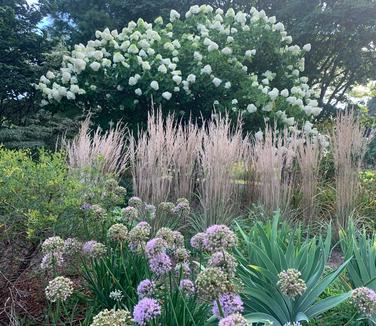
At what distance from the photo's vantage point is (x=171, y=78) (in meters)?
6.92

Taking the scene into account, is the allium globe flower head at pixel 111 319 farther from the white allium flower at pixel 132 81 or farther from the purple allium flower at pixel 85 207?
the white allium flower at pixel 132 81

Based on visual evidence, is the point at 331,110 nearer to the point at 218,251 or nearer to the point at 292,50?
the point at 292,50

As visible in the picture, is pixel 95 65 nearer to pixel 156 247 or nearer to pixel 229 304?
pixel 156 247

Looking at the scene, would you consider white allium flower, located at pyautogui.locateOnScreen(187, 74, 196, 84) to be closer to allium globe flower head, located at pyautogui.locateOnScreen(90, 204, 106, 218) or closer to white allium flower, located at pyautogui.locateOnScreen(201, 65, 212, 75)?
white allium flower, located at pyautogui.locateOnScreen(201, 65, 212, 75)

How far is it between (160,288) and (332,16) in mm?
12348

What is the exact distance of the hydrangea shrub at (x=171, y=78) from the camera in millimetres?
6934

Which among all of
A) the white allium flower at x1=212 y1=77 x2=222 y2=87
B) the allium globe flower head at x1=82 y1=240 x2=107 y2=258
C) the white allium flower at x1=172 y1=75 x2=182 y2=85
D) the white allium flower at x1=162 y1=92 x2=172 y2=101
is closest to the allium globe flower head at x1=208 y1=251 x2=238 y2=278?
the allium globe flower head at x1=82 y1=240 x2=107 y2=258

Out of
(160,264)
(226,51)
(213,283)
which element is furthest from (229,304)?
(226,51)

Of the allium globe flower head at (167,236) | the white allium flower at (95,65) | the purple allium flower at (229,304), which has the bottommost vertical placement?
the purple allium flower at (229,304)

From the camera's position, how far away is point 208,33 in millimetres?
7953

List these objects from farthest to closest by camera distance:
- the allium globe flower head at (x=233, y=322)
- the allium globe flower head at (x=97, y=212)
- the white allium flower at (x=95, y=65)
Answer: the white allium flower at (x=95, y=65), the allium globe flower head at (x=97, y=212), the allium globe flower head at (x=233, y=322)

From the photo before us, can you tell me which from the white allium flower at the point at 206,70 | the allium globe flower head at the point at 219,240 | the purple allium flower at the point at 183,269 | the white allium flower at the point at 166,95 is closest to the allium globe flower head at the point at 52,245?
the purple allium flower at the point at 183,269

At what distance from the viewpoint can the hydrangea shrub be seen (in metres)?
6.93

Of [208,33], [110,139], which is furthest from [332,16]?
[110,139]
